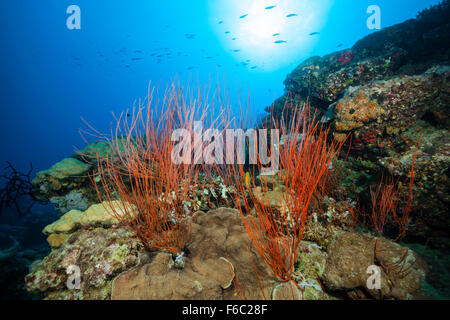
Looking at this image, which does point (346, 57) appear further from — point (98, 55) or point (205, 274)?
point (98, 55)

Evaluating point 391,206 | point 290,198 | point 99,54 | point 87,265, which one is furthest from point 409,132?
point 99,54

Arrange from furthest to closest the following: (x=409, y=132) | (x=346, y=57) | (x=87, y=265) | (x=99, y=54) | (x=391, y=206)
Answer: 1. (x=99, y=54)
2. (x=346, y=57)
3. (x=409, y=132)
4. (x=391, y=206)
5. (x=87, y=265)

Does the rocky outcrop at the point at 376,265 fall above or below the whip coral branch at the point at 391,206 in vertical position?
below

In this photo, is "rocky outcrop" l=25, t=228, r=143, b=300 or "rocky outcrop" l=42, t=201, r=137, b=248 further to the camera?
"rocky outcrop" l=42, t=201, r=137, b=248

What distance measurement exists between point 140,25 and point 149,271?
9061 centimetres

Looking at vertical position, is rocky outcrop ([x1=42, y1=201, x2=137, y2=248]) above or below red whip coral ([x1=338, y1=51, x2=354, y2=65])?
below

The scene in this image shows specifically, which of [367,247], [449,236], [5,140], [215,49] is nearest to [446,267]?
[449,236]

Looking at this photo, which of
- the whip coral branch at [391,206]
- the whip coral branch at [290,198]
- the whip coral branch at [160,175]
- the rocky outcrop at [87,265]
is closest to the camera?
the whip coral branch at [290,198]

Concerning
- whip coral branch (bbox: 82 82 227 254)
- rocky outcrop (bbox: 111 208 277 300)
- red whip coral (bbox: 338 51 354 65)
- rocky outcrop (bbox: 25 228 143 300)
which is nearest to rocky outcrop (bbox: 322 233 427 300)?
rocky outcrop (bbox: 111 208 277 300)

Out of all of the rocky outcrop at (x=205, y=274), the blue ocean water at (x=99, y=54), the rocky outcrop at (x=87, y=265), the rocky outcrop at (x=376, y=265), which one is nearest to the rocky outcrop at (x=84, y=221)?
the rocky outcrop at (x=87, y=265)

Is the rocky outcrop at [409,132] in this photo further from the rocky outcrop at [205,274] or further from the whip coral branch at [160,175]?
the rocky outcrop at [205,274]

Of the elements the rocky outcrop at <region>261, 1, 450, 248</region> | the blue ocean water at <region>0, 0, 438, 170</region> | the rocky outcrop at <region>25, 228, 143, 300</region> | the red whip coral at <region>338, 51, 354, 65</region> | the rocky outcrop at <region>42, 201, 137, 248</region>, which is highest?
the blue ocean water at <region>0, 0, 438, 170</region>

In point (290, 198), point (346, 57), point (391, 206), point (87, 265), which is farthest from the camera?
point (346, 57)

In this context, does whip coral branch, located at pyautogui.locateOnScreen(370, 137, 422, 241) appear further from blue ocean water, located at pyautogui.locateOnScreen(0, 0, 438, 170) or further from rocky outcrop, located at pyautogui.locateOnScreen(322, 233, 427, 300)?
blue ocean water, located at pyautogui.locateOnScreen(0, 0, 438, 170)
